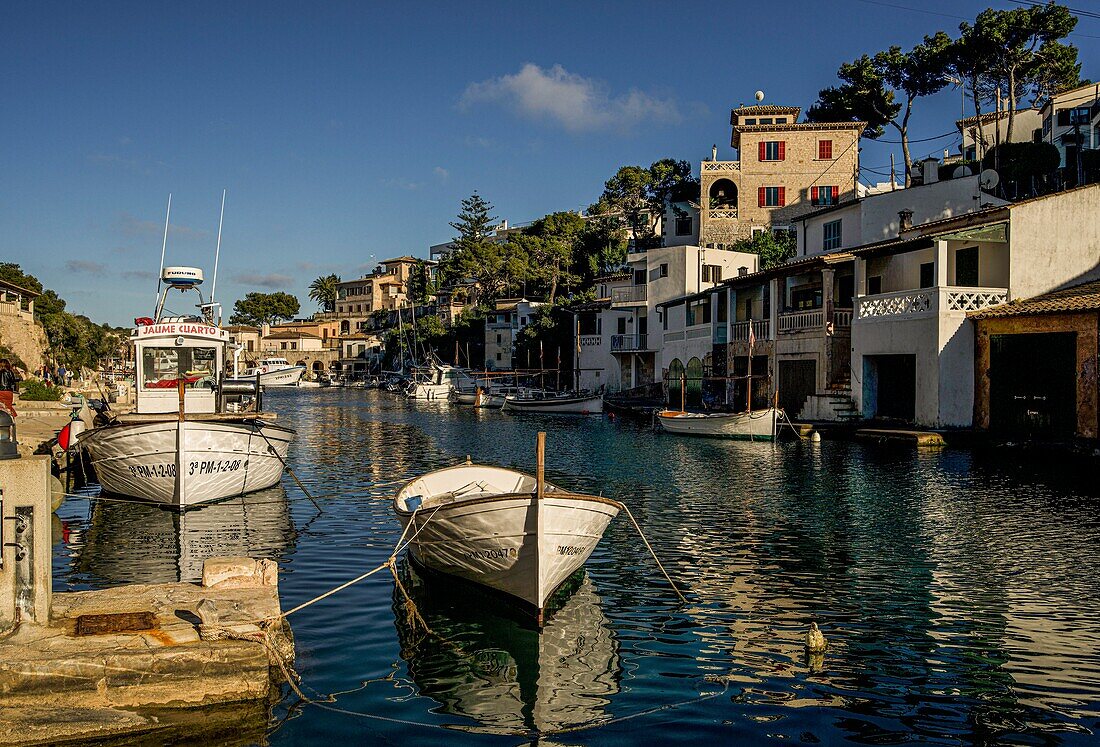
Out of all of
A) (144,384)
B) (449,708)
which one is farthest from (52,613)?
(144,384)

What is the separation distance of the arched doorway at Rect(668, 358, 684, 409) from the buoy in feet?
155

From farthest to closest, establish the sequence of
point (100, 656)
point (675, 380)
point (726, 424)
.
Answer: point (675, 380), point (726, 424), point (100, 656)

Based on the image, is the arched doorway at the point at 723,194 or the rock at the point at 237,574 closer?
the rock at the point at 237,574

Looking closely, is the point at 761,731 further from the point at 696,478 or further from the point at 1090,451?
the point at 1090,451

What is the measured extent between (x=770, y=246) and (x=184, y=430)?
56029 mm

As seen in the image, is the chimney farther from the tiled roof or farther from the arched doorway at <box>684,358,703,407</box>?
the tiled roof

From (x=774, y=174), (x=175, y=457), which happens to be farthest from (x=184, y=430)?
(x=774, y=174)

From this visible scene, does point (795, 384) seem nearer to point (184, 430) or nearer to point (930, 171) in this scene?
point (930, 171)

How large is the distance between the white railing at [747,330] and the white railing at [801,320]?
1560 mm

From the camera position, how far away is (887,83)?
69.9 m

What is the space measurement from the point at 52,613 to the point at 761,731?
7672 mm

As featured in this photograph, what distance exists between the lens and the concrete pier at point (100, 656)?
7.86m

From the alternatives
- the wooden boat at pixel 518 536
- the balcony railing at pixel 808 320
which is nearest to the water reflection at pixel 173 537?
the wooden boat at pixel 518 536

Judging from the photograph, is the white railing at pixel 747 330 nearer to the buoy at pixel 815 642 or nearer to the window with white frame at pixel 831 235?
the window with white frame at pixel 831 235
